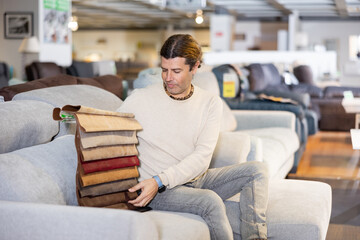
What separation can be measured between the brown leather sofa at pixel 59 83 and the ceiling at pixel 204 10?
9.74 m

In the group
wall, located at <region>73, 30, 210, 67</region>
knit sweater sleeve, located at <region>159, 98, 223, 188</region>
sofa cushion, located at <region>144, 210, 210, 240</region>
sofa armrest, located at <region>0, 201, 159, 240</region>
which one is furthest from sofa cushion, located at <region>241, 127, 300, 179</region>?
wall, located at <region>73, 30, 210, 67</region>

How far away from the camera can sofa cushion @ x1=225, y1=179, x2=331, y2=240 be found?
2.30m

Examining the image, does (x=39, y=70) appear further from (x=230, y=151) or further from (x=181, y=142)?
(x=181, y=142)

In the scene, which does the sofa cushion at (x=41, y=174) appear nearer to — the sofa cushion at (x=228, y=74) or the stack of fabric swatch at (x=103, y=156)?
the stack of fabric swatch at (x=103, y=156)

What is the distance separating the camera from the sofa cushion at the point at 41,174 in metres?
1.71

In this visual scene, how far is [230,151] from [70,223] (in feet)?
5.11

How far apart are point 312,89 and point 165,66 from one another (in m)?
6.81

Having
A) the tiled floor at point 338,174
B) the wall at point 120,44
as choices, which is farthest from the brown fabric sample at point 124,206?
the wall at point 120,44

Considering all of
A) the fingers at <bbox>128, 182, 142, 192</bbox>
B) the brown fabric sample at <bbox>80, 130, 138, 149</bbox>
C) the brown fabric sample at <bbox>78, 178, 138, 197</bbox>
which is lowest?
the fingers at <bbox>128, 182, 142, 192</bbox>

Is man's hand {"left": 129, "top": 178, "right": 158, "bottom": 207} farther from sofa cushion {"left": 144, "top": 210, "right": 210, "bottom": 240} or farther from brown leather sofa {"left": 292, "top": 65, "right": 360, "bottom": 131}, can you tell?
brown leather sofa {"left": 292, "top": 65, "right": 360, "bottom": 131}

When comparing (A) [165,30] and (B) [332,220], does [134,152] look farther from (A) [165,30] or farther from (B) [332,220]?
(A) [165,30]

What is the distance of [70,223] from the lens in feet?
5.12

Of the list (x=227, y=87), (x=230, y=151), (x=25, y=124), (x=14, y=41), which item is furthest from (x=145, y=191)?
(x=14, y=41)

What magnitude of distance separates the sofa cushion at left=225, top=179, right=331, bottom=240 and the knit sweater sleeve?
29 cm
